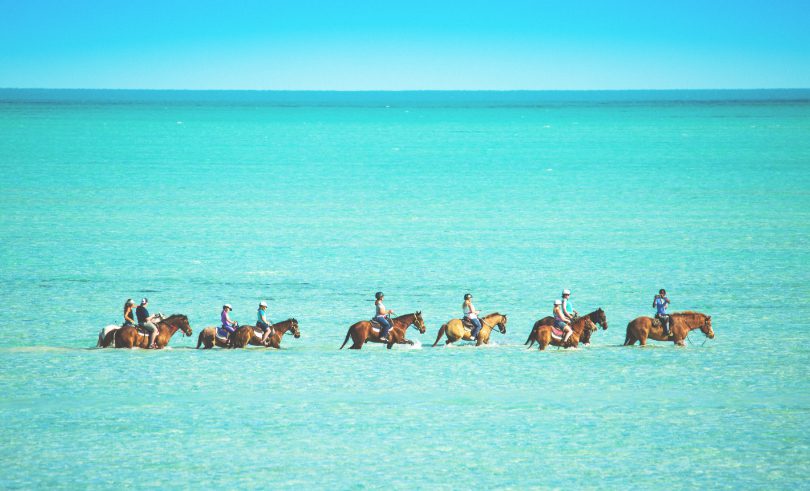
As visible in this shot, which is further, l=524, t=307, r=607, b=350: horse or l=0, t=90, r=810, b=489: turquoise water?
l=524, t=307, r=607, b=350: horse

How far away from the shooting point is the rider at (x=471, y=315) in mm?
28953

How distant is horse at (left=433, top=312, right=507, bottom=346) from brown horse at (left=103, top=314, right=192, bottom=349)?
703 cm

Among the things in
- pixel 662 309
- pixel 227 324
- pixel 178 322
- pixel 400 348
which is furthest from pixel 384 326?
pixel 662 309

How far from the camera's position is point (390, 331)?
1179 inches

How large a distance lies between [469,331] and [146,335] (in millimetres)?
9001

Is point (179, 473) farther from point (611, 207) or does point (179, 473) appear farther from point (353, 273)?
point (611, 207)

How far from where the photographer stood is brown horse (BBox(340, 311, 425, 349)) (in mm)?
29469

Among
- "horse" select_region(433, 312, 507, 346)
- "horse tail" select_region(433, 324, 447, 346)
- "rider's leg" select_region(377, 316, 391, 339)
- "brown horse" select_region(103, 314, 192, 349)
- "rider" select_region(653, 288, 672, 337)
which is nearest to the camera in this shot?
"rider" select_region(653, 288, 672, 337)

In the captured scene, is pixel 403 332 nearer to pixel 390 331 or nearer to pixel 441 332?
pixel 390 331

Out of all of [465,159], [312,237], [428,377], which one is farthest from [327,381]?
[465,159]

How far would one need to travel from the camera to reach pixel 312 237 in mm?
54781

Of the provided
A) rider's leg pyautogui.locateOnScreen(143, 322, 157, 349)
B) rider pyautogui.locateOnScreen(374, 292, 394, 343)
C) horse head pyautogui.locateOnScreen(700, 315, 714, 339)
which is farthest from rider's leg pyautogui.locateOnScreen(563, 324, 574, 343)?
rider's leg pyautogui.locateOnScreen(143, 322, 157, 349)

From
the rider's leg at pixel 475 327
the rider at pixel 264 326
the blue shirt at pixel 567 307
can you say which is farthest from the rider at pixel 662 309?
the rider at pixel 264 326

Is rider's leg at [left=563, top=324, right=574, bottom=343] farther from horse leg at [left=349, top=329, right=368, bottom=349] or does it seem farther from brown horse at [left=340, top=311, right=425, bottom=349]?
horse leg at [left=349, top=329, right=368, bottom=349]
